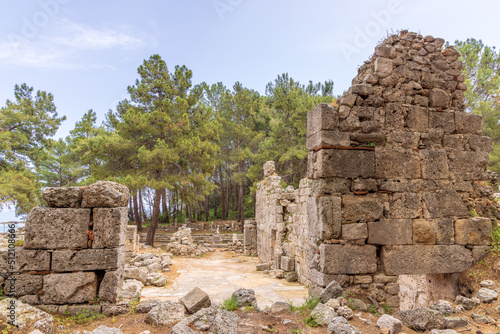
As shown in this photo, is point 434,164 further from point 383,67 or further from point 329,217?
point 329,217

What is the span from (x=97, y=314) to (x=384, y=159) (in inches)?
208

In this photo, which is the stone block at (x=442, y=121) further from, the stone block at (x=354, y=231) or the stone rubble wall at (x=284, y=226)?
the stone rubble wall at (x=284, y=226)

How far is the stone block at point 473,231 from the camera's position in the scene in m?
5.50

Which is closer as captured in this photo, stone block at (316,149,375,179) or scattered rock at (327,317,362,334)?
scattered rock at (327,317,362,334)

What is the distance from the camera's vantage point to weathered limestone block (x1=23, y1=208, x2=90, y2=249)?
4.66 m

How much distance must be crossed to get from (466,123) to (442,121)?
0.49 meters

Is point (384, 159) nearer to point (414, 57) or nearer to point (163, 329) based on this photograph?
point (414, 57)

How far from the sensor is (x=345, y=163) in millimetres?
5355

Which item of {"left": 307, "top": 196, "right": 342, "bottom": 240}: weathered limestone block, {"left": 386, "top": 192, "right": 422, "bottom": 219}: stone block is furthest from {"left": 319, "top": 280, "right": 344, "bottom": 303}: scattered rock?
{"left": 386, "top": 192, "right": 422, "bottom": 219}: stone block

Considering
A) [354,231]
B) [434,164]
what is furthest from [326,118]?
[434,164]

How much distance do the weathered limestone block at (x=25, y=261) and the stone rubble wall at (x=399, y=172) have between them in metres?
4.34

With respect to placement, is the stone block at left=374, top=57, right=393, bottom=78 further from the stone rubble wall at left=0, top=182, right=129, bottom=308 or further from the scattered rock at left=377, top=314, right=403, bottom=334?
the stone rubble wall at left=0, top=182, right=129, bottom=308

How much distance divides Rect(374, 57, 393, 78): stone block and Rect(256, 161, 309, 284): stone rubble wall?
439 cm

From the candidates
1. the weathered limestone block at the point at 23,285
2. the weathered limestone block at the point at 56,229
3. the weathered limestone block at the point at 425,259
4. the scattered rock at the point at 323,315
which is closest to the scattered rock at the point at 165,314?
the weathered limestone block at the point at 56,229
